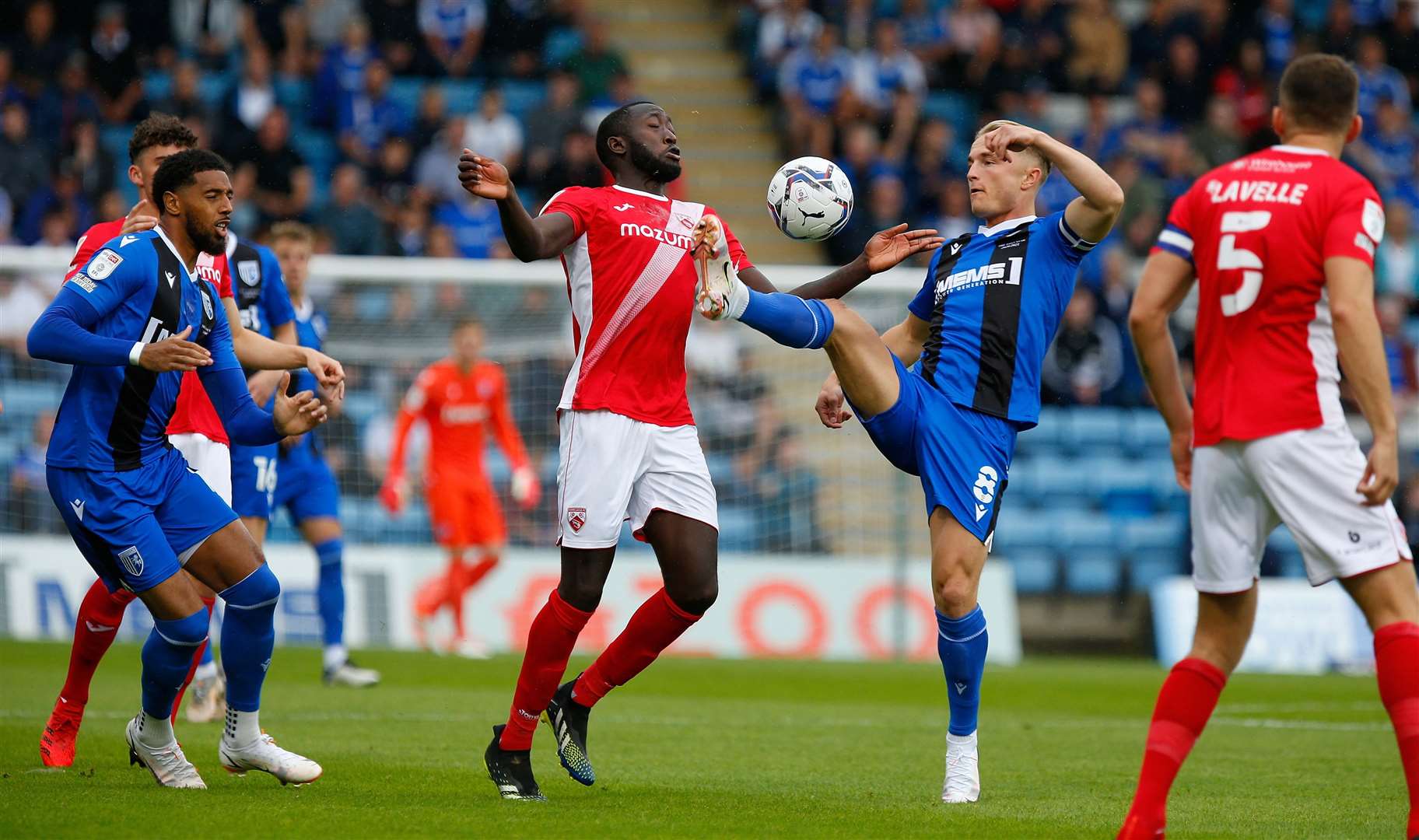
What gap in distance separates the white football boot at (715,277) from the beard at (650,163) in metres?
0.50

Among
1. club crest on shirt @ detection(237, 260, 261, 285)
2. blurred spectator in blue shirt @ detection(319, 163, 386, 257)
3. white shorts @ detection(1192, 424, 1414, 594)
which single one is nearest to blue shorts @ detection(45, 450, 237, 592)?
club crest on shirt @ detection(237, 260, 261, 285)

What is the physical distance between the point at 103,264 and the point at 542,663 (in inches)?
87.4

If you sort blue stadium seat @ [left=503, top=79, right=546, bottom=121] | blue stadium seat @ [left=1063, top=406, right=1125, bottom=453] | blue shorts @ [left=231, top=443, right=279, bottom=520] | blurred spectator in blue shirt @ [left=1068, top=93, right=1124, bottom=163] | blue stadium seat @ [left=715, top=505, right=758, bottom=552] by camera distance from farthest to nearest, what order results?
blurred spectator in blue shirt @ [left=1068, top=93, right=1124, bottom=163] → blue stadium seat @ [left=503, top=79, right=546, bottom=121] → blue stadium seat @ [left=1063, top=406, right=1125, bottom=453] → blue stadium seat @ [left=715, top=505, right=758, bottom=552] → blue shorts @ [left=231, top=443, right=279, bottom=520]

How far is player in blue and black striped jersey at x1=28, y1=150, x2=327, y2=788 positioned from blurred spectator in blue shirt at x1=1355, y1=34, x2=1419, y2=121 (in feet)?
57.1

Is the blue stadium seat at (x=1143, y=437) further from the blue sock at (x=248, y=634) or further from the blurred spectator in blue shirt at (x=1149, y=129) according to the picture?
the blue sock at (x=248, y=634)

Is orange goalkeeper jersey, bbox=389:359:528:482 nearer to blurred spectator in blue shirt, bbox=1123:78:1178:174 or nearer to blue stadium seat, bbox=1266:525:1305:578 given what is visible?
blue stadium seat, bbox=1266:525:1305:578

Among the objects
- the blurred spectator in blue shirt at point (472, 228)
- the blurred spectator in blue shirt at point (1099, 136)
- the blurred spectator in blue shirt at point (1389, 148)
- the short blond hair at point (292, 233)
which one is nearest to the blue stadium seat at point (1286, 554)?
the blurred spectator in blue shirt at point (1099, 136)

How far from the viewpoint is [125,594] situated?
7.07m

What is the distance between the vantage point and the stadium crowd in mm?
15648

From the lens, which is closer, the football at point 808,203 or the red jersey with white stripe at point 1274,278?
the red jersey with white stripe at point 1274,278

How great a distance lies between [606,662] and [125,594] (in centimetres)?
214

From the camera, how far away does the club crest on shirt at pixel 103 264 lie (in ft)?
20.2

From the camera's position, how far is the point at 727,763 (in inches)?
306

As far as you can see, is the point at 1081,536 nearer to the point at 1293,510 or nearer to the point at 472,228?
the point at 472,228
